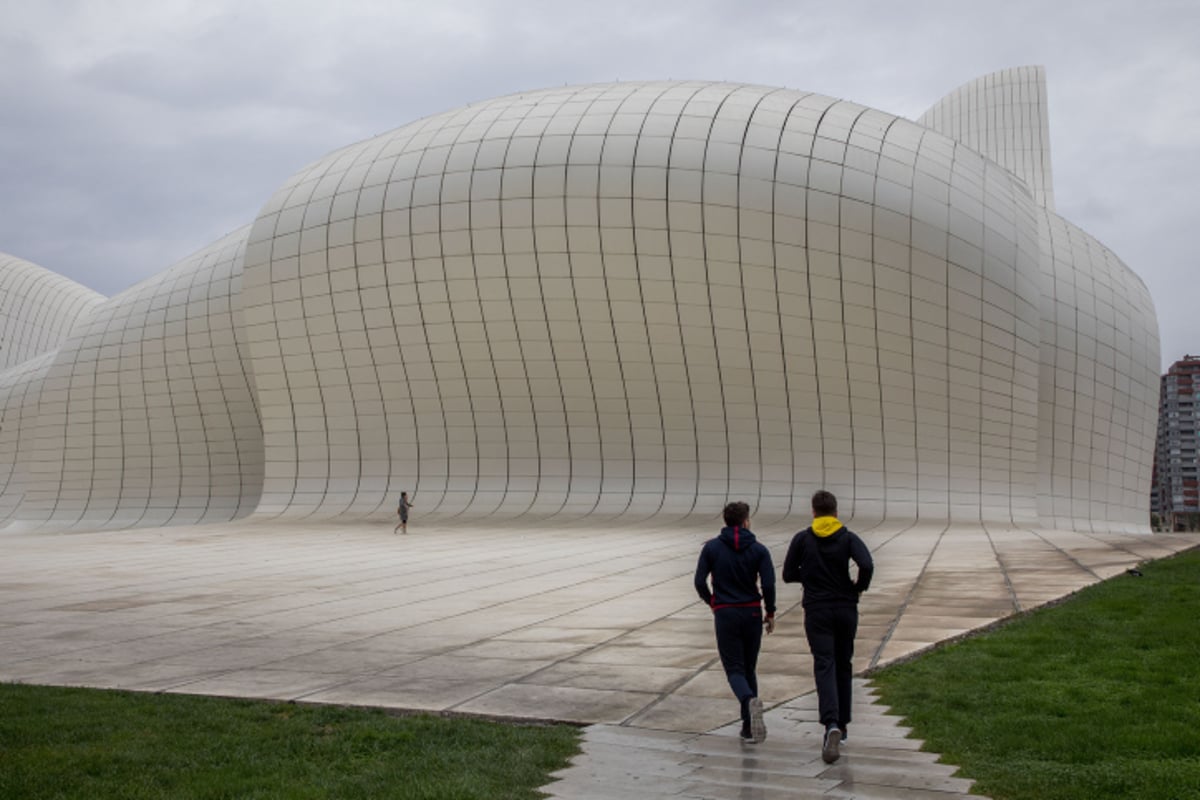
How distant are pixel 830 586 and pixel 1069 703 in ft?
6.68

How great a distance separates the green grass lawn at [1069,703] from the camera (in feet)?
20.3

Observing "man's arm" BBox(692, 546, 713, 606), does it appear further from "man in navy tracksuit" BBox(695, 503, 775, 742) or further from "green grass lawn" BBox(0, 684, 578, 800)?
"green grass lawn" BBox(0, 684, 578, 800)

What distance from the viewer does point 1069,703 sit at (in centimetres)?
792

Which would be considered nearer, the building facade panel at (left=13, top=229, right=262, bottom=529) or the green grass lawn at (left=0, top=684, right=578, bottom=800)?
the green grass lawn at (left=0, top=684, right=578, bottom=800)

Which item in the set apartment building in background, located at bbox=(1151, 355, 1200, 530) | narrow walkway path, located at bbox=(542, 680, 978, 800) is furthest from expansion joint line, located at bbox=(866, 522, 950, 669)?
apartment building in background, located at bbox=(1151, 355, 1200, 530)

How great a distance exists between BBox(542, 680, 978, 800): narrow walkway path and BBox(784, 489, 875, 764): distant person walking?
38 cm

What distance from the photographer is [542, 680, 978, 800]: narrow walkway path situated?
6242 millimetres

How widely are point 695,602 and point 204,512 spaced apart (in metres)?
36.0

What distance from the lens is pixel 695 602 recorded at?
1476cm

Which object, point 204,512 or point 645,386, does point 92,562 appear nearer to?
point 645,386

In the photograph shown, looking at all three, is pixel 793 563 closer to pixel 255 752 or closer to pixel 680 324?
pixel 255 752

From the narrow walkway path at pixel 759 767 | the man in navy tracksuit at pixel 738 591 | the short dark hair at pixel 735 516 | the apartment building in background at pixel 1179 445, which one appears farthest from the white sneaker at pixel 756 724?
the apartment building in background at pixel 1179 445

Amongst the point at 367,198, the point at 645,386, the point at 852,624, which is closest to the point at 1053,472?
the point at 645,386

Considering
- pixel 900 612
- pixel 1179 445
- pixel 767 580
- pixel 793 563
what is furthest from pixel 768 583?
pixel 1179 445
